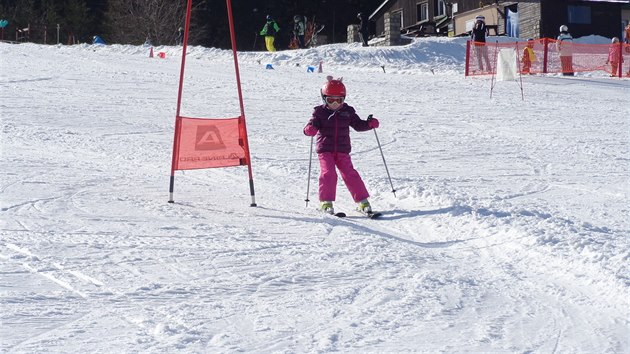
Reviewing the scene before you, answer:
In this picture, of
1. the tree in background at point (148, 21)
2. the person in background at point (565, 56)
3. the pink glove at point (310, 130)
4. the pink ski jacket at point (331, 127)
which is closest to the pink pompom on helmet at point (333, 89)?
the pink ski jacket at point (331, 127)

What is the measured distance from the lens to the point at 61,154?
11.7 m

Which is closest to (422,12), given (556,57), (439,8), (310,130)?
(439,8)

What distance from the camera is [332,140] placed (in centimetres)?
830

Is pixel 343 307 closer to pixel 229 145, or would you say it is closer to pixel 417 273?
pixel 417 273

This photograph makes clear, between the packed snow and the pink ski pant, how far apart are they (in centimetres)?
24

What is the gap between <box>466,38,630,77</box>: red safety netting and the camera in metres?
25.3

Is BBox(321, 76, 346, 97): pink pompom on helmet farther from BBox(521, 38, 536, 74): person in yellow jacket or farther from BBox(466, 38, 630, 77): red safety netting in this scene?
BBox(521, 38, 536, 74): person in yellow jacket

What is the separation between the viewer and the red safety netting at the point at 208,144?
8539 millimetres

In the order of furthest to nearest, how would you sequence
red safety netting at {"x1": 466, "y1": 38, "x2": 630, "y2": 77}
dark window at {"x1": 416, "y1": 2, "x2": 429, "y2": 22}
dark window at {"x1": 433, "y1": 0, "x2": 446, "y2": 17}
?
dark window at {"x1": 416, "y1": 2, "x2": 429, "y2": 22} < dark window at {"x1": 433, "y1": 0, "x2": 446, "y2": 17} < red safety netting at {"x1": 466, "y1": 38, "x2": 630, "y2": 77}

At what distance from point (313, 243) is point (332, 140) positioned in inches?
67.5

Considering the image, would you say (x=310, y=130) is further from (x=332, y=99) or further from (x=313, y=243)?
(x=313, y=243)

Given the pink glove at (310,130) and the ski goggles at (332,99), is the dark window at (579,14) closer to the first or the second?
the ski goggles at (332,99)

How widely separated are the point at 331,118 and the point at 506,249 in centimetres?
236

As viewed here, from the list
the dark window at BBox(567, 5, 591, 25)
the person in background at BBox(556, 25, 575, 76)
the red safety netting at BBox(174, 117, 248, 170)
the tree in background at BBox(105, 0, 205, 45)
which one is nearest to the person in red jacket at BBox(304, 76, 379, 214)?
the red safety netting at BBox(174, 117, 248, 170)
